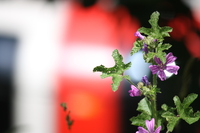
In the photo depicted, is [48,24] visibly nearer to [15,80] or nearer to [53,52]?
[53,52]

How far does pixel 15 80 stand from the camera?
2324 mm

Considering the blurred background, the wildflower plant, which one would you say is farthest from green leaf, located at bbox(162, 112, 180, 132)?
the blurred background

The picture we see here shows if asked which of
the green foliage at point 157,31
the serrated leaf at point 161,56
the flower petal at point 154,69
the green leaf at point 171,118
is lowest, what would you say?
the green leaf at point 171,118

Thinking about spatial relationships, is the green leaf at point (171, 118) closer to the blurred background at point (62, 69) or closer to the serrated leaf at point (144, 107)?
the serrated leaf at point (144, 107)

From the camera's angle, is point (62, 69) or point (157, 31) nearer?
point (157, 31)

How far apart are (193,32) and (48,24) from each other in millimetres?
960

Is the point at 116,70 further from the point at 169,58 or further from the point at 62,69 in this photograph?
the point at 62,69

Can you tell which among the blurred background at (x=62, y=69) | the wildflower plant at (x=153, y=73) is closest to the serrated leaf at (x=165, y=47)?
the wildflower plant at (x=153, y=73)

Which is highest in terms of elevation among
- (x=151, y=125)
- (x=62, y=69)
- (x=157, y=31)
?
(x=62, y=69)

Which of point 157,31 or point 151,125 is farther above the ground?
point 157,31

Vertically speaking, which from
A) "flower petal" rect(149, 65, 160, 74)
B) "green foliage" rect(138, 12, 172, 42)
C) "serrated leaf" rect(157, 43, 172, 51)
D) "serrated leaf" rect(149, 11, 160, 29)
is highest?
"serrated leaf" rect(149, 11, 160, 29)

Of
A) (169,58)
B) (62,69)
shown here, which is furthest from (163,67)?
(62,69)

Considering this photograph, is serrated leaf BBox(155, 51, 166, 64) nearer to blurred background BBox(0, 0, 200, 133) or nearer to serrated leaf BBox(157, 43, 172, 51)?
serrated leaf BBox(157, 43, 172, 51)

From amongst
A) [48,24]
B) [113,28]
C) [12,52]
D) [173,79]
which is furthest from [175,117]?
[12,52]
